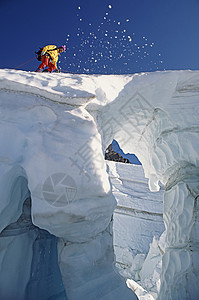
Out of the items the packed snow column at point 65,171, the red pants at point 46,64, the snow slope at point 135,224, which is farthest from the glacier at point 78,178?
the red pants at point 46,64

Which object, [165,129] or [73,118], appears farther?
[165,129]

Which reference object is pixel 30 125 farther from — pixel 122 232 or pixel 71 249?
pixel 122 232

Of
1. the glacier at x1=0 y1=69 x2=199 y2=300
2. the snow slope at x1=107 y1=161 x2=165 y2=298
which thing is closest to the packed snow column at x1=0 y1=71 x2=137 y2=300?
the glacier at x1=0 y1=69 x2=199 y2=300

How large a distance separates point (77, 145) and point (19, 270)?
1.01m

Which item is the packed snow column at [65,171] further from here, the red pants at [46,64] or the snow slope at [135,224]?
the red pants at [46,64]

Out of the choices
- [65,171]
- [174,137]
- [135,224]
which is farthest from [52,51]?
[65,171]

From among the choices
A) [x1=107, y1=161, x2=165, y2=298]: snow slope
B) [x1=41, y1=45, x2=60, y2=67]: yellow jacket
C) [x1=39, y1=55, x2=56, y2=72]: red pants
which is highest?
[x1=41, y1=45, x2=60, y2=67]: yellow jacket

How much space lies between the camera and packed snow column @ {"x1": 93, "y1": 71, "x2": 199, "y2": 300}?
6.30 ft

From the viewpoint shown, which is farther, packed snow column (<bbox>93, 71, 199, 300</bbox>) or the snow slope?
the snow slope

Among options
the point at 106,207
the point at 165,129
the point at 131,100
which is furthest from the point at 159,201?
the point at 106,207

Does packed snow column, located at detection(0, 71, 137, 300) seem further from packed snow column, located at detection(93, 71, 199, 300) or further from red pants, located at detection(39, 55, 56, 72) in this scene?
red pants, located at detection(39, 55, 56, 72)

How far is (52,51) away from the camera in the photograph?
17.4 ft

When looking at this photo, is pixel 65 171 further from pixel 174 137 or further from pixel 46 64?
pixel 46 64

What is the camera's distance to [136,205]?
19.5 ft
